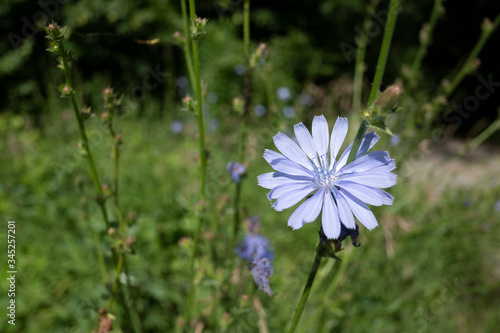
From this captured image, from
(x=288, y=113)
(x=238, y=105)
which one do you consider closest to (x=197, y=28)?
(x=238, y=105)

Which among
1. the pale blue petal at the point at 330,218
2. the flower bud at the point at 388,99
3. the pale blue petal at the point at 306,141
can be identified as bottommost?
the pale blue petal at the point at 330,218

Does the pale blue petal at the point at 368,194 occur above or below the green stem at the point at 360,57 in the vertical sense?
below

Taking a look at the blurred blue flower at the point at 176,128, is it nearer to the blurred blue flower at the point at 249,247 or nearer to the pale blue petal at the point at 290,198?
the blurred blue flower at the point at 249,247

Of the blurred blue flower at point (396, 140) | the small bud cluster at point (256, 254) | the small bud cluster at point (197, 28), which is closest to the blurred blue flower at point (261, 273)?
the small bud cluster at point (256, 254)

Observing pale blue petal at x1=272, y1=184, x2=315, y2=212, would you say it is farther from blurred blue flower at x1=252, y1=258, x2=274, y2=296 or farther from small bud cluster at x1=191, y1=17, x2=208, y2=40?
small bud cluster at x1=191, y1=17, x2=208, y2=40

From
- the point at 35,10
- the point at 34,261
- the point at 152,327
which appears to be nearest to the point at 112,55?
the point at 35,10

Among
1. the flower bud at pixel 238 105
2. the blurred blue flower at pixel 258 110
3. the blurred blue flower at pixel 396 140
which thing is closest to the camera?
the flower bud at pixel 238 105

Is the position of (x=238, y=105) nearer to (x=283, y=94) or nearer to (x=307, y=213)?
(x=307, y=213)
